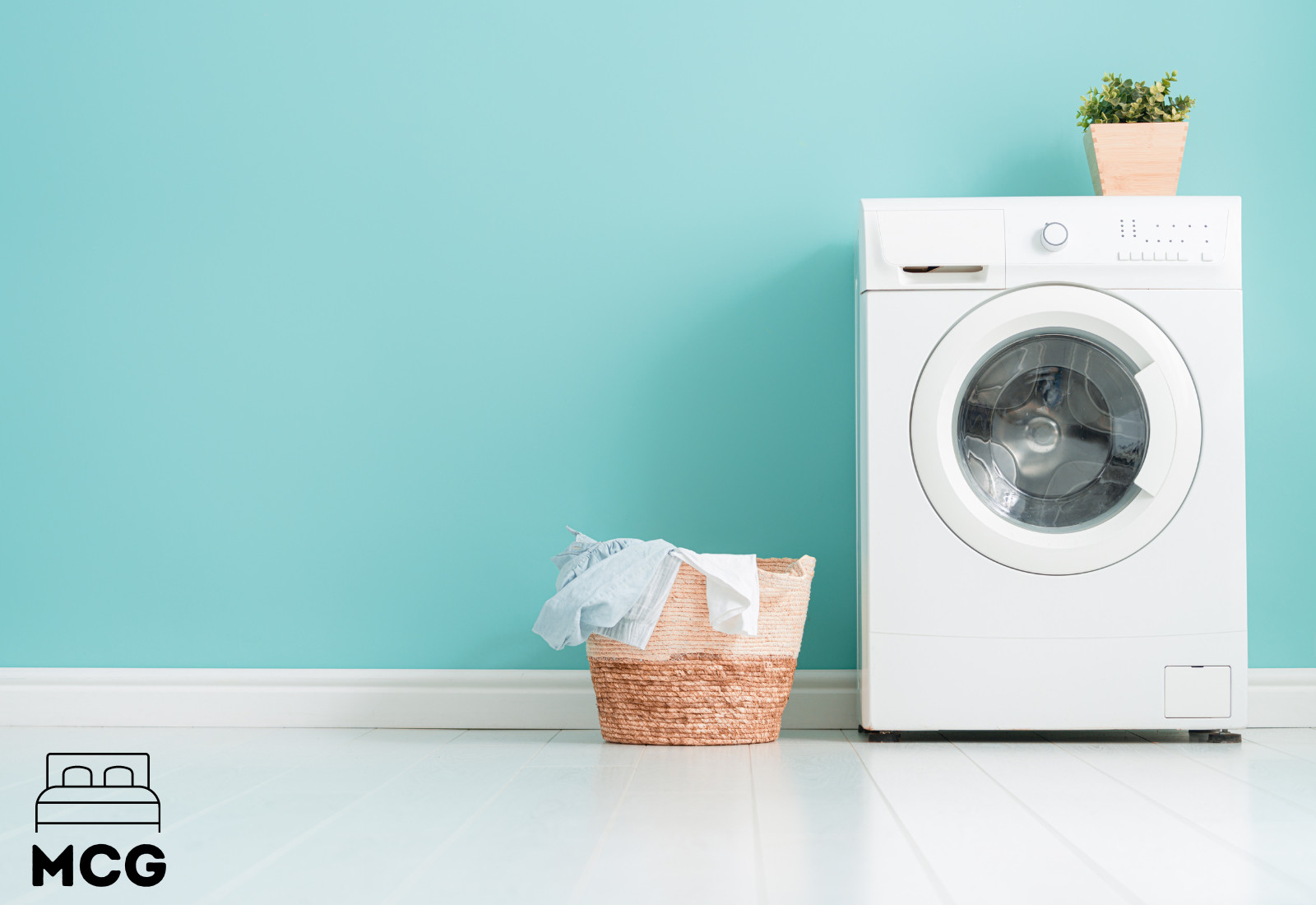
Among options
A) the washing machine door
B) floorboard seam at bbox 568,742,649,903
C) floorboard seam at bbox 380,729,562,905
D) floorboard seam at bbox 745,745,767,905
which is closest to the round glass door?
the washing machine door

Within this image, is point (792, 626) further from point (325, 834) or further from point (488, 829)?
point (325, 834)

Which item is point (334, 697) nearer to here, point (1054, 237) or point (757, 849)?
point (757, 849)

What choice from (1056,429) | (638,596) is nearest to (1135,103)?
(1056,429)

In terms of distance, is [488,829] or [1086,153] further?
[1086,153]

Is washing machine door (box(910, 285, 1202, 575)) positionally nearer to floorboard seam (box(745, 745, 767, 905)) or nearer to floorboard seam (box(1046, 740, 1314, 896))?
floorboard seam (box(1046, 740, 1314, 896))

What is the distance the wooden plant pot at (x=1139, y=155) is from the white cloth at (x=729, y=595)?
92 centimetres

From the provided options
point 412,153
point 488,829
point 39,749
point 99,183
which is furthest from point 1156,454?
point 99,183

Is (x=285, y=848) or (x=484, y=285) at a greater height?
(x=484, y=285)

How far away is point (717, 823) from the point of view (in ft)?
3.21

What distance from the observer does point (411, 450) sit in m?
1.76

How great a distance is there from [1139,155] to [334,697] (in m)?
1.69

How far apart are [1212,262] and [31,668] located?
2174mm

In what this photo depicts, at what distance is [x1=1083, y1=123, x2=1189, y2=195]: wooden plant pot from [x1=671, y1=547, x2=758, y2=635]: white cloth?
0.92 metres

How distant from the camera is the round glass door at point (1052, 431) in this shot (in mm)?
1458
